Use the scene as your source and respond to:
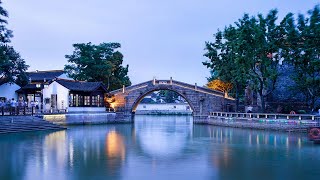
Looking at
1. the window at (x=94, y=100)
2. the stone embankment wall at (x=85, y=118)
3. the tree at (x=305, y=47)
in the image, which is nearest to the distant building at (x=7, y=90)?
the stone embankment wall at (x=85, y=118)

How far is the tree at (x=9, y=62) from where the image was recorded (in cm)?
2950

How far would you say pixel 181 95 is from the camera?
4269cm

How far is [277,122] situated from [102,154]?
1804 centimetres

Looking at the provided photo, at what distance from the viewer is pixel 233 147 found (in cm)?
1995

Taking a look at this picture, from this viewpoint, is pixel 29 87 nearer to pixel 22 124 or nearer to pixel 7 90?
pixel 7 90

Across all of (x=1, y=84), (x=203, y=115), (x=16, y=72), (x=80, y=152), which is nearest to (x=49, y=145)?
(x=80, y=152)

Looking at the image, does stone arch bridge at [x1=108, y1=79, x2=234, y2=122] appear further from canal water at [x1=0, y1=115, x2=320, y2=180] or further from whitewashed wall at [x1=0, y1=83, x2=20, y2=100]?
canal water at [x1=0, y1=115, x2=320, y2=180]

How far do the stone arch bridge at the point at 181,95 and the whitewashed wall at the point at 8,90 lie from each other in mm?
10375

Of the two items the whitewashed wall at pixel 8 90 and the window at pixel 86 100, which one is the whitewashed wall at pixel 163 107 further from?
the whitewashed wall at pixel 8 90

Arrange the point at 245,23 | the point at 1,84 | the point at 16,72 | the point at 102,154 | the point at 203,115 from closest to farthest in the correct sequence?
the point at 102,154
the point at 245,23
the point at 16,72
the point at 1,84
the point at 203,115

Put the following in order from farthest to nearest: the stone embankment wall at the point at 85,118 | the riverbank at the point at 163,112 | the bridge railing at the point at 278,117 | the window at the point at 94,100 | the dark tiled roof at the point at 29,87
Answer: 1. the riverbank at the point at 163,112
2. the window at the point at 94,100
3. the dark tiled roof at the point at 29,87
4. the stone embankment wall at the point at 85,118
5. the bridge railing at the point at 278,117

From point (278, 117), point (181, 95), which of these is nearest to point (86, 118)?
point (181, 95)

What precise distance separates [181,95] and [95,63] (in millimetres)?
11749

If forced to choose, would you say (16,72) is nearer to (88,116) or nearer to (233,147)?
(88,116)
